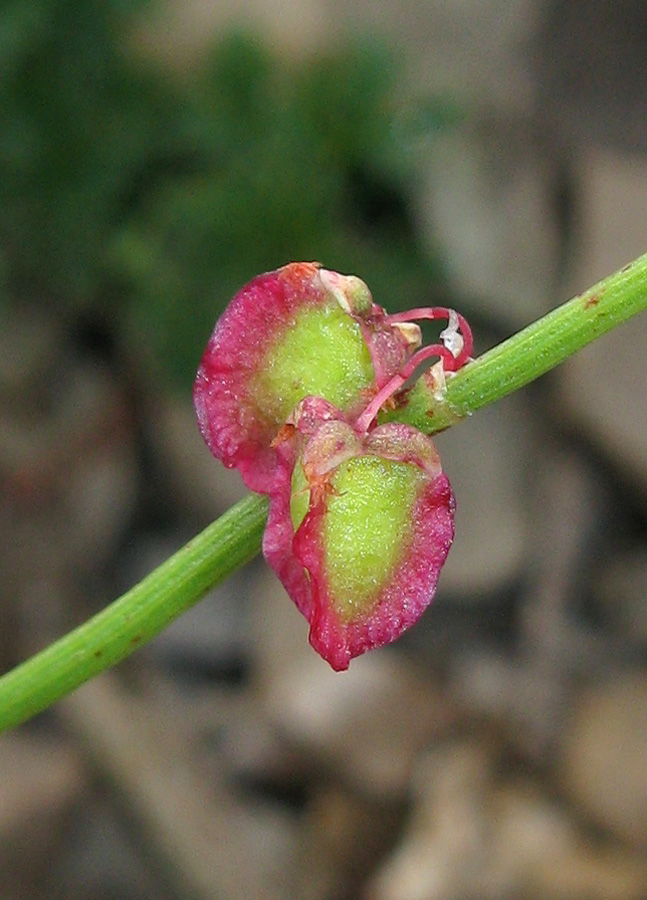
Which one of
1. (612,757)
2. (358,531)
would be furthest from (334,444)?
(612,757)

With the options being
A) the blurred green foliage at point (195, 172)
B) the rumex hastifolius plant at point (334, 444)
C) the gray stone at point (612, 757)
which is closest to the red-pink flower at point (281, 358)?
the rumex hastifolius plant at point (334, 444)

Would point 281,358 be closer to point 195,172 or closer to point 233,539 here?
point 233,539

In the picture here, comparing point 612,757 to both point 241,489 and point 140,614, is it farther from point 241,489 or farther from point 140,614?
point 140,614

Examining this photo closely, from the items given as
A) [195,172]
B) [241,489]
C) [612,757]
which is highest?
[195,172]

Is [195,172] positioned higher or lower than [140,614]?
lower

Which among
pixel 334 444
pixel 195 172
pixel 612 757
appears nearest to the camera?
pixel 334 444

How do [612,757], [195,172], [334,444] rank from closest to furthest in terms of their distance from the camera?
1. [334,444]
2. [612,757]
3. [195,172]

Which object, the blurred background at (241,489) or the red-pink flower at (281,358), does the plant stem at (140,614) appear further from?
the blurred background at (241,489)

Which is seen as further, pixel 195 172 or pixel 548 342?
pixel 195 172
